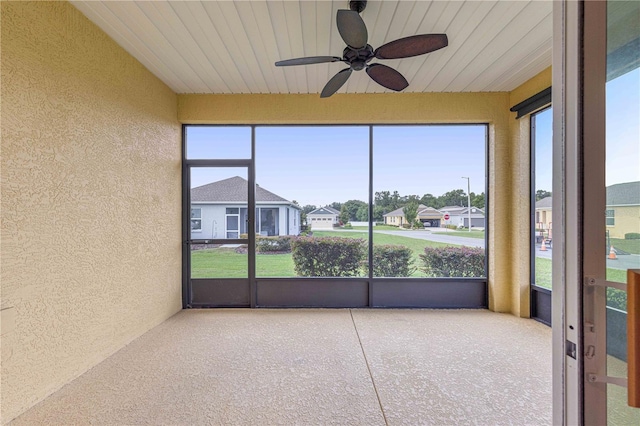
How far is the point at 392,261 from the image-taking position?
399 cm

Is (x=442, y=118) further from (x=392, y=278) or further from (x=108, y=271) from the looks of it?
(x=108, y=271)

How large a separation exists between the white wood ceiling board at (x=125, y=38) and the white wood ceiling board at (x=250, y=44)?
37.7 inches

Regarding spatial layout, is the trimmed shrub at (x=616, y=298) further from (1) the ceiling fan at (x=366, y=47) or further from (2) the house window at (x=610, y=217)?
(1) the ceiling fan at (x=366, y=47)

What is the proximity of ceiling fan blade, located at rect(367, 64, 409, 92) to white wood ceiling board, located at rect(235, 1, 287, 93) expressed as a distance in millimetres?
985

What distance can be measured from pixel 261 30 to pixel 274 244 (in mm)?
2603

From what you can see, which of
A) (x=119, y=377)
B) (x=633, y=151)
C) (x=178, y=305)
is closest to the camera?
(x=633, y=151)

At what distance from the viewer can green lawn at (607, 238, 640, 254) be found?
2.88 feet

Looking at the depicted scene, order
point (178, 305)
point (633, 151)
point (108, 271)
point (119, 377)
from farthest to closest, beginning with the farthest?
1. point (178, 305)
2. point (108, 271)
3. point (119, 377)
4. point (633, 151)

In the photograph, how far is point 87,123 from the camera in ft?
7.85

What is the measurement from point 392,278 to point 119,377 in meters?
3.20

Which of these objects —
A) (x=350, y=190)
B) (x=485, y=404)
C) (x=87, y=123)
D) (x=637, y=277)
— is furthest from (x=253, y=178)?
(x=637, y=277)

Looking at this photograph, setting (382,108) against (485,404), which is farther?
(382,108)

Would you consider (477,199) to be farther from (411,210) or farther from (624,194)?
(624,194)

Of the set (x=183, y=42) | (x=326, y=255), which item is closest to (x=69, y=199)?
(x=183, y=42)
